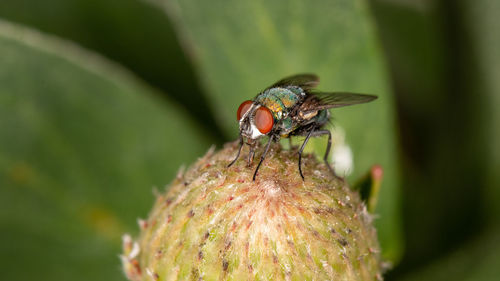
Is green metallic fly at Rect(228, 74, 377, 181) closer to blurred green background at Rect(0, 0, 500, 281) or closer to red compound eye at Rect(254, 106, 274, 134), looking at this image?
red compound eye at Rect(254, 106, 274, 134)

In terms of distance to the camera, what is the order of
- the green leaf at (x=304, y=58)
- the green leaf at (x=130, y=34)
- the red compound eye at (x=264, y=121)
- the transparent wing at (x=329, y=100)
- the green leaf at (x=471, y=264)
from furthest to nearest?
the green leaf at (x=130, y=34) < the green leaf at (x=304, y=58) < the green leaf at (x=471, y=264) < the transparent wing at (x=329, y=100) < the red compound eye at (x=264, y=121)

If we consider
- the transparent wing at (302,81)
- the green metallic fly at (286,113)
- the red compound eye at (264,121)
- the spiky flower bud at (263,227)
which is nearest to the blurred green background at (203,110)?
the transparent wing at (302,81)

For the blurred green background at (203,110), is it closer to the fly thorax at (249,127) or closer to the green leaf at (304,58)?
the green leaf at (304,58)

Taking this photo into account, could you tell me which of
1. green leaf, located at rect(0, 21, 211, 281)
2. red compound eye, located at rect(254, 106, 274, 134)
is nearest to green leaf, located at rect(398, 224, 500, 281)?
red compound eye, located at rect(254, 106, 274, 134)

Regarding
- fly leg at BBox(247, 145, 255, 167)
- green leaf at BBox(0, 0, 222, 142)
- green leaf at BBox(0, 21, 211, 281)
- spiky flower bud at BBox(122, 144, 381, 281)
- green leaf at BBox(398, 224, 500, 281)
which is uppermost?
green leaf at BBox(0, 0, 222, 142)

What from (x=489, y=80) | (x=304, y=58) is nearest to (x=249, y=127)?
(x=304, y=58)
